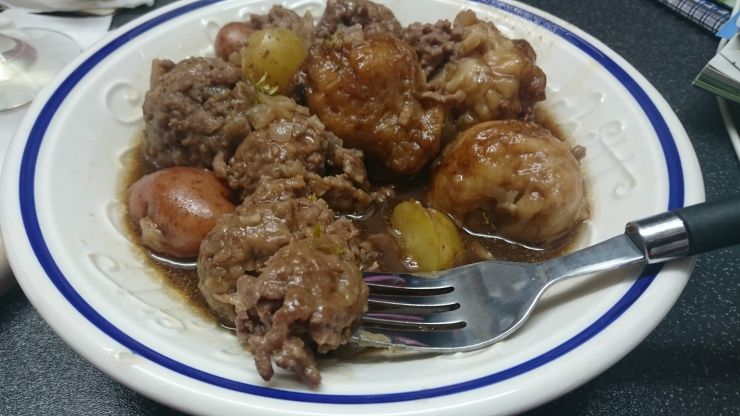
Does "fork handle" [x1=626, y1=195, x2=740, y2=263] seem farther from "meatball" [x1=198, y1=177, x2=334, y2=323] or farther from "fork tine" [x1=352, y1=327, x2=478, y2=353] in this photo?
"meatball" [x1=198, y1=177, x2=334, y2=323]

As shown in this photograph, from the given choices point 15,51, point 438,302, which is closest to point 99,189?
point 438,302

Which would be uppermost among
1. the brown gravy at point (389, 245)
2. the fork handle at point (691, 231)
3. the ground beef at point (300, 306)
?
the fork handle at point (691, 231)

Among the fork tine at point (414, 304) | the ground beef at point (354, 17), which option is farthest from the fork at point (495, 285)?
the ground beef at point (354, 17)

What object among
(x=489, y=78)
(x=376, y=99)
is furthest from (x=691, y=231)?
(x=376, y=99)

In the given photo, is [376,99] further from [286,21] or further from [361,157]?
[286,21]

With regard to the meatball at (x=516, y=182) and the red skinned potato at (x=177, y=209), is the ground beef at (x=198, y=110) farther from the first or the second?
the meatball at (x=516, y=182)

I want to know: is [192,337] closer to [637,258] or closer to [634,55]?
[637,258]
